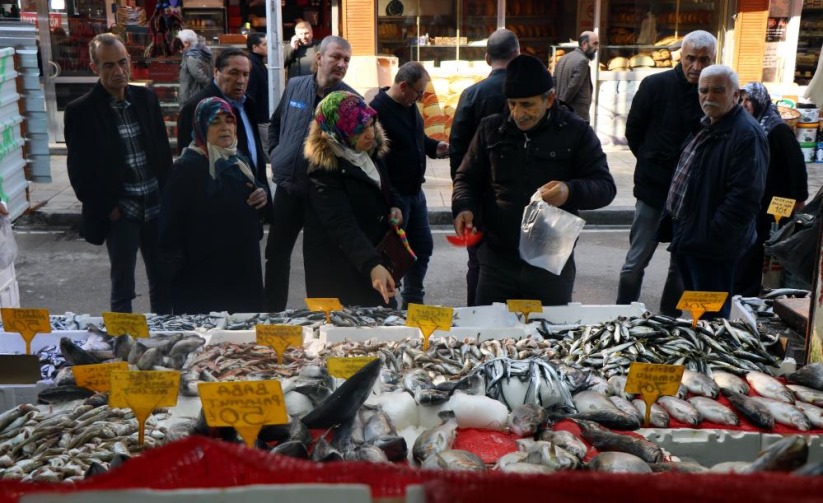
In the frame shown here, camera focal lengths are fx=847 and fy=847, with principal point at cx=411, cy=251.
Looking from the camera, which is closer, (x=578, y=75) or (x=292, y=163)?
(x=292, y=163)

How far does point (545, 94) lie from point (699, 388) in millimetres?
1721

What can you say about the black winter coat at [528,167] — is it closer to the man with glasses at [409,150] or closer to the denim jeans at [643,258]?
the man with glasses at [409,150]

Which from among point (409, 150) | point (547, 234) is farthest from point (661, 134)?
point (547, 234)

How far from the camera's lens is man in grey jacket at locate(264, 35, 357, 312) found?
5.83 meters

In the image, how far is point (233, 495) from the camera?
4.57 feet

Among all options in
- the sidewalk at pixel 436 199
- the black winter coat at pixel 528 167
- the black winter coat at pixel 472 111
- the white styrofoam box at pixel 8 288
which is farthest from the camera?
the sidewalk at pixel 436 199

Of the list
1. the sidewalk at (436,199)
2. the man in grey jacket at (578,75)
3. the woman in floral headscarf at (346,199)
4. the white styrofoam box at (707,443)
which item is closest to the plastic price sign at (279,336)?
the woman in floral headscarf at (346,199)

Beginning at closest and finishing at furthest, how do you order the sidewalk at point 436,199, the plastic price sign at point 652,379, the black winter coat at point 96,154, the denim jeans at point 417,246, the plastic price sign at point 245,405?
the plastic price sign at point 245,405, the plastic price sign at point 652,379, the black winter coat at point 96,154, the denim jeans at point 417,246, the sidewalk at point 436,199

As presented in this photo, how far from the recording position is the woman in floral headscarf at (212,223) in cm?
453

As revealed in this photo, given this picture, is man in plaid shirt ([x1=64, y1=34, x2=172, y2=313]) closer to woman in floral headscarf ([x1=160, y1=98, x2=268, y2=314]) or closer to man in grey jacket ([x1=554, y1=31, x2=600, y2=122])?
woman in floral headscarf ([x1=160, y1=98, x2=268, y2=314])

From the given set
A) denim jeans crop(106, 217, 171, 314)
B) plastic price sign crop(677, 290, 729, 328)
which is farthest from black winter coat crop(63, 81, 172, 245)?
plastic price sign crop(677, 290, 729, 328)

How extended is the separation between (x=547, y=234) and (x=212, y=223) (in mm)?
1790

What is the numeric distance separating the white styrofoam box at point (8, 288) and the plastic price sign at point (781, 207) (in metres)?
5.03

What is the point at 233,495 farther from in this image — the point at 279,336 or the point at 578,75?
the point at 578,75
